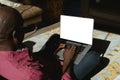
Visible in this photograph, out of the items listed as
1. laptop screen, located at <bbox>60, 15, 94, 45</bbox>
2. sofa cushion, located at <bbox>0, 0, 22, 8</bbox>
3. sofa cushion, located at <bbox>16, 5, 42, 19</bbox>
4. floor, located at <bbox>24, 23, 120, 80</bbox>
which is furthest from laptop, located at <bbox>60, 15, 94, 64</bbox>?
sofa cushion, located at <bbox>0, 0, 22, 8</bbox>

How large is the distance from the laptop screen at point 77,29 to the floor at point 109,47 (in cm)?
34

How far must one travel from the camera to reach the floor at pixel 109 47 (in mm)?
2541

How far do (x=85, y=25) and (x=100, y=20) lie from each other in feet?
3.30

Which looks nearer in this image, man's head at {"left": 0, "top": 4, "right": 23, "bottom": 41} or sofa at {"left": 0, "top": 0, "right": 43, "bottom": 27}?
man's head at {"left": 0, "top": 4, "right": 23, "bottom": 41}

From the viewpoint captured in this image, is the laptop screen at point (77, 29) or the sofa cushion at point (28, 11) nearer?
the laptop screen at point (77, 29)

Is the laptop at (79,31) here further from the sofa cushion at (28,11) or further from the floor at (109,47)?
the sofa cushion at (28,11)

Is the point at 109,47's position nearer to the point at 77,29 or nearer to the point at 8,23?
the point at 77,29

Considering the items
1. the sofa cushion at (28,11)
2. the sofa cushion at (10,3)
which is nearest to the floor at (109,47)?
the sofa cushion at (28,11)

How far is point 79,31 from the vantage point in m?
2.71

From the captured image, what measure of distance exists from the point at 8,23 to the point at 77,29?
1.27 meters

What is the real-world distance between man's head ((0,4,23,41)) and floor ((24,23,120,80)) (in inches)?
46.6

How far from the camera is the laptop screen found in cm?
262

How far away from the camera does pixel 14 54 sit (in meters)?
1.60

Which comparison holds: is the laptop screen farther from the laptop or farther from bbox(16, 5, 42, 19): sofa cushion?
bbox(16, 5, 42, 19): sofa cushion
